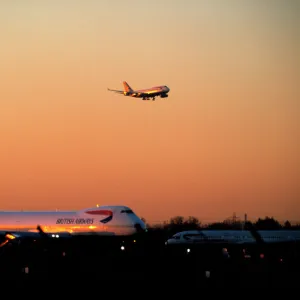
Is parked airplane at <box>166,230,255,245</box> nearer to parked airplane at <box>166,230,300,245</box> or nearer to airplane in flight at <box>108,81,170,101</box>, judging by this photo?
parked airplane at <box>166,230,300,245</box>

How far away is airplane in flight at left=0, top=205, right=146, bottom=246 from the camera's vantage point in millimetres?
78688

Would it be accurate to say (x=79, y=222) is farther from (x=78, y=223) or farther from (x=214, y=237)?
(x=214, y=237)

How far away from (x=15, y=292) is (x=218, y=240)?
50.8 metres

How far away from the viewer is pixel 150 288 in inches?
1384

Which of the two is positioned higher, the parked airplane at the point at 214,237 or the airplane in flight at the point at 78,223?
the airplane in flight at the point at 78,223

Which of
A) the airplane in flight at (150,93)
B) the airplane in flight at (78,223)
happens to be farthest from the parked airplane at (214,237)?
the airplane in flight at (150,93)

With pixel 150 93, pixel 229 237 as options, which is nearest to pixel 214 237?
pixel 229 237

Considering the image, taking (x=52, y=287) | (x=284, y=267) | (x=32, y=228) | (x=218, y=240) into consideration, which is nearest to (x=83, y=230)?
(x=32, y=228)

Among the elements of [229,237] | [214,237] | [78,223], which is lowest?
[229,237]

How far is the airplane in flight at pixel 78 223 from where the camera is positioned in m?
78.7

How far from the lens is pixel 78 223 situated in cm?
8094

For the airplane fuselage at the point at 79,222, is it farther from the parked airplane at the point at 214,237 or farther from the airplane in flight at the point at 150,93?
the airplane in flight at the point at 150,93

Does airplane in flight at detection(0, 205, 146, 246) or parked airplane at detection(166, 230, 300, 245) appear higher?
airplane in flight at detection(0, 205, 146, 246)

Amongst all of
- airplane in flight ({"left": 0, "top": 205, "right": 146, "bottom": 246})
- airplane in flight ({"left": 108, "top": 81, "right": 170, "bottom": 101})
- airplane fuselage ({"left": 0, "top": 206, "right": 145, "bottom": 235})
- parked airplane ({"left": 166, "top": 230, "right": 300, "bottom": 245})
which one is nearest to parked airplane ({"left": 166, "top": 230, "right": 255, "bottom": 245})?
parked airplane ({"left": 166, "top": 230, "right": 300, "bottom": 245})
